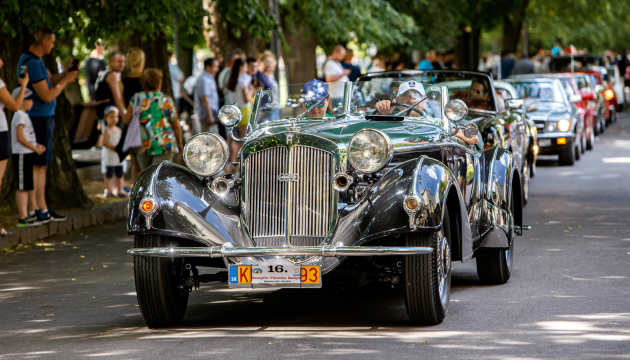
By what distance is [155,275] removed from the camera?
6.76m

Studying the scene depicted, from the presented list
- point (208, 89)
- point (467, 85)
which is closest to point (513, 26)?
point (208, 89)

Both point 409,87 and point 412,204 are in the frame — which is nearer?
point 412,204

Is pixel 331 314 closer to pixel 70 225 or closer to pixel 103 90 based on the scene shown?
pixel 70 225

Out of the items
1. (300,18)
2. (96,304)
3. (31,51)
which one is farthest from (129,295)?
(300,18)

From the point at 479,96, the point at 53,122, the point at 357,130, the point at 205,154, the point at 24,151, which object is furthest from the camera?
the point at 479,96

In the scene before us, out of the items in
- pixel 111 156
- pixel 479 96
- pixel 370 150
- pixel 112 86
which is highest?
pixel 112 86

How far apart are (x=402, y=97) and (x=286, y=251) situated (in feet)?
8.68

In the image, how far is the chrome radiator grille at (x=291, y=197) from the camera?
22.5 ft

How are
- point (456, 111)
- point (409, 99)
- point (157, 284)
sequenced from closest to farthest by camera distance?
point (157, 284), point (456, 111), point (409, 99)

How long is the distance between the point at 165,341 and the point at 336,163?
5.25 feet

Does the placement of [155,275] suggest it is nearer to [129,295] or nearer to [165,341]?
[165,341]

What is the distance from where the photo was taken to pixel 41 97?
38.9 ft

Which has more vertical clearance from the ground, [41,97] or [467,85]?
[467,85]

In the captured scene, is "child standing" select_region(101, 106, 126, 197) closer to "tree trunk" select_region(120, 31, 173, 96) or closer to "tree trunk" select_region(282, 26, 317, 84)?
"tree trunk" select_region(120, 31, 173, 96)
